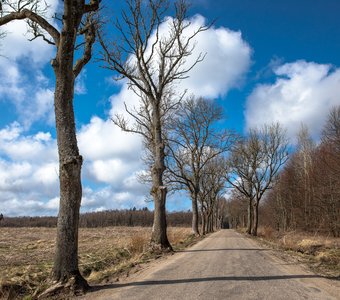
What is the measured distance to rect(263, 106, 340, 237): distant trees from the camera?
34.0 meters

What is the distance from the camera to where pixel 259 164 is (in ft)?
125

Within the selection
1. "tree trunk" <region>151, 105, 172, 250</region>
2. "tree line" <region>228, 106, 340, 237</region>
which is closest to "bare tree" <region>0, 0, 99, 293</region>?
"tree trunk" <region>151, 105, 172, 250</region>

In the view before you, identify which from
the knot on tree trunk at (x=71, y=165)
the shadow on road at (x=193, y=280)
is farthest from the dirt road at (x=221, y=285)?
the knot on tree trunk at (x=71, y=165)

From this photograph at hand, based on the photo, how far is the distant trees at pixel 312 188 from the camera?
33969 millimetres

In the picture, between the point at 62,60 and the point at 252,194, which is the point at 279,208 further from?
the point at 62,60

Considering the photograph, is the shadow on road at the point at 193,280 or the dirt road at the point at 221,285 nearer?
the dirt road at the point at 221,285

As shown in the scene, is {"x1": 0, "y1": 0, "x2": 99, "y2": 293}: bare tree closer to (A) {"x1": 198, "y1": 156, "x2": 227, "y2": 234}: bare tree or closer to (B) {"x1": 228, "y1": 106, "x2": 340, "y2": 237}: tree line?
(B) {"x1": 228, "y1": 106, "x2": 340, "y2": 237}: tree line

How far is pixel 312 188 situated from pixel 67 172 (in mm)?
37775

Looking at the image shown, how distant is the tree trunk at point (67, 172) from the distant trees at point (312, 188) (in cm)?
2751

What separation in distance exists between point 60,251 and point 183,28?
14.0 metres

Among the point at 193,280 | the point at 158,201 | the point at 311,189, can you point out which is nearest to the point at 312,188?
the point at 311,189

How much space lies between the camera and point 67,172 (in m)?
7.59

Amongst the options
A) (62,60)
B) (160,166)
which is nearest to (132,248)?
(160,166)

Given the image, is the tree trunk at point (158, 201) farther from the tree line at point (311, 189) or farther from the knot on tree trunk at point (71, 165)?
the tree line at point (311, 189)
